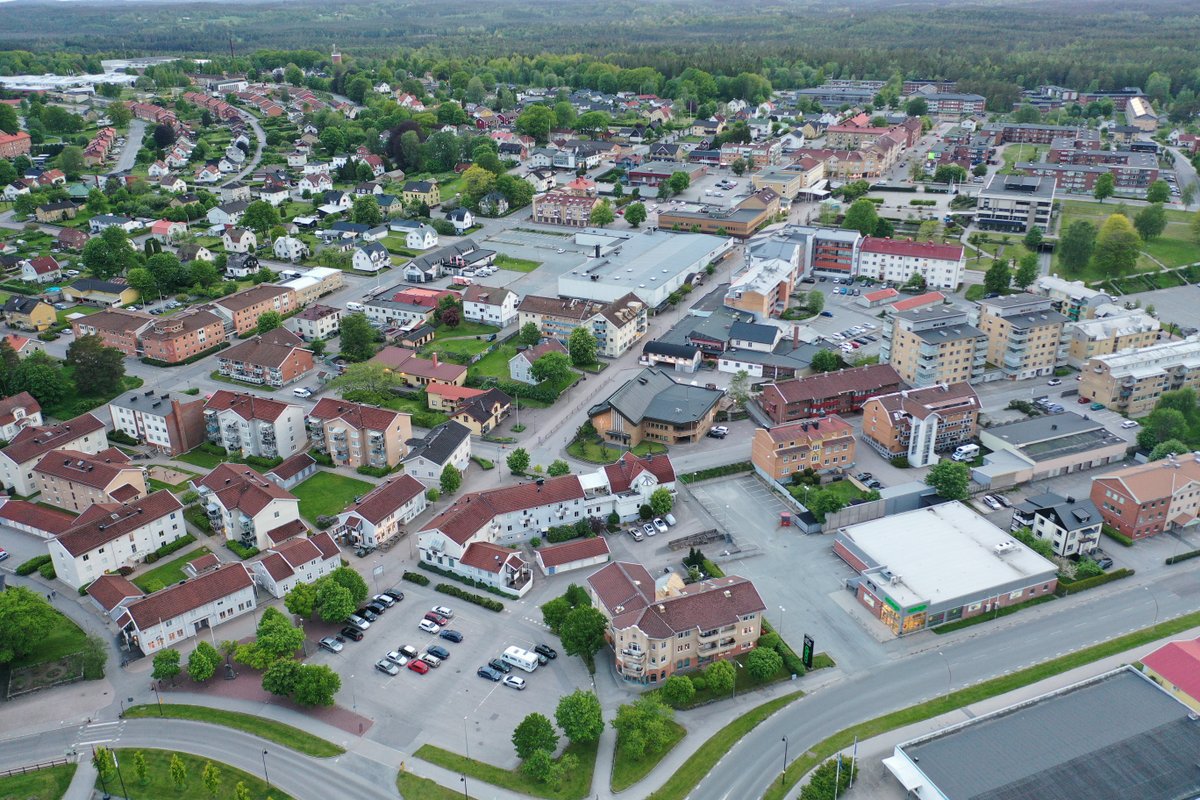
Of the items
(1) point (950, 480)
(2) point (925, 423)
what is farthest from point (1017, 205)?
(1) point (950, 480)

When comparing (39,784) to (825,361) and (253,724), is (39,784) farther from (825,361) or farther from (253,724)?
(825,361)

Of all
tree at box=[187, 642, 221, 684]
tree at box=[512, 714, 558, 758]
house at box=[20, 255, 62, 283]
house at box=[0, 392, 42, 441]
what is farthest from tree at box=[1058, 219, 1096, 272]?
house at box=[20, 255, 62, 283]

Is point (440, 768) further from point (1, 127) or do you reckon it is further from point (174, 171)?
point (1, 127)

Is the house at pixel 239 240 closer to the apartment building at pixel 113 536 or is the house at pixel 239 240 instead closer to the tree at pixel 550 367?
the tree at pixel 550 367

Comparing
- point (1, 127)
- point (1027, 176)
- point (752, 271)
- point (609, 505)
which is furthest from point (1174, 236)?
point (1, 127)

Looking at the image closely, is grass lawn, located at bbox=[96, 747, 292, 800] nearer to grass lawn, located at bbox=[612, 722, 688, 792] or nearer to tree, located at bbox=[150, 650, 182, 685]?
tree, located at bbox=[150, 650, 182, 685]

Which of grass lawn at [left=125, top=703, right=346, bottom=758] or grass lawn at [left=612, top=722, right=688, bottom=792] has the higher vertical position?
grass lawn at [left=612, top=722, right=688, bottom=792]

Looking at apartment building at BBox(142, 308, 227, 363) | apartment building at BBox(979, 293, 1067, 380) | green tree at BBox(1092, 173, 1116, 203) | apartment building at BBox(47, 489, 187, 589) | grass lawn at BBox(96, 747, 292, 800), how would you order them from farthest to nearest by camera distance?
green tree at BBox(1092, 173, 1116, 203)
apartment building at BBox(142, 308, 227, 363)
apartment building at BBox(979, 293, 1067, 380)
apartment building at BBox(47, 489, 187, 589)
grass lawn at BBox(96, 747, 292, 800)
